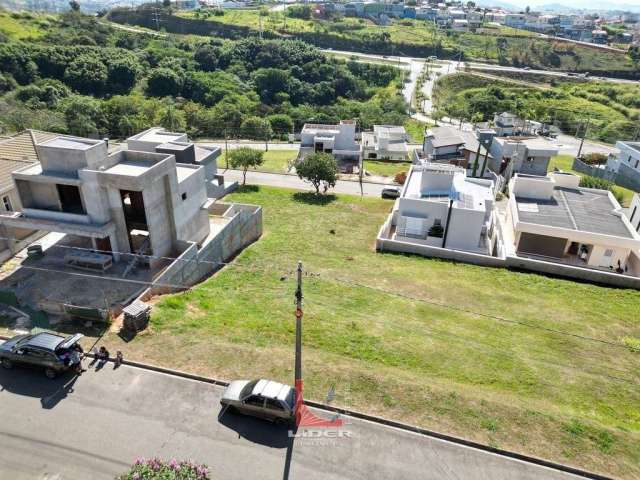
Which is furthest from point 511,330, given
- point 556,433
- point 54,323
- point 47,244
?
point 47,244

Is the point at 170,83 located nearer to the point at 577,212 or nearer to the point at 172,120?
the point at 172,120

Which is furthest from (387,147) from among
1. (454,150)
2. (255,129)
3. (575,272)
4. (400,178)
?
(575,272)

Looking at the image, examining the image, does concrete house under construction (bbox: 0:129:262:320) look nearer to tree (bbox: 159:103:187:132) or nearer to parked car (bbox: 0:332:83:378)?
parked car (bbox: 0:332:83:378)

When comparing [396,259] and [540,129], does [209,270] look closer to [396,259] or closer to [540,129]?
[396,259]

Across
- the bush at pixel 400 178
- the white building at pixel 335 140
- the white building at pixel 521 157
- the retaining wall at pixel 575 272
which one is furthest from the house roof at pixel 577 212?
the white building at pixel 335 140

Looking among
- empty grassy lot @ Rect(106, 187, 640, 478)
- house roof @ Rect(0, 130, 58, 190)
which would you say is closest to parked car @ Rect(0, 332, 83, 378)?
empty grassy lot @ Rect(106, 187, 640, 478)

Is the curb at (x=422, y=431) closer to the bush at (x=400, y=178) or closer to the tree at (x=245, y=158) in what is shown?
the tree at (x=245, y=158)
